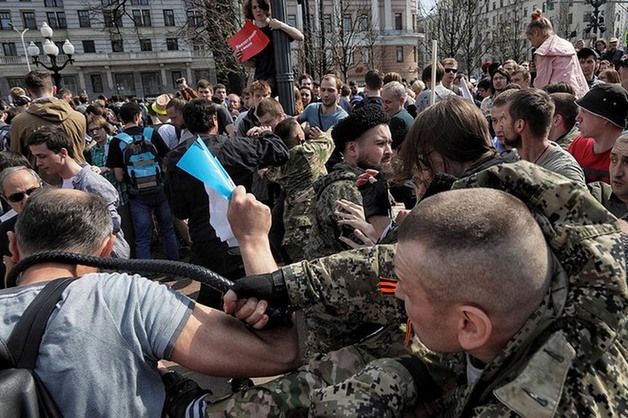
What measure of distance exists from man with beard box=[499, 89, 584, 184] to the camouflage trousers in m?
2.00

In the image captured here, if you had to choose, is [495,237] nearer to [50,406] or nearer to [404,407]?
[404,407]

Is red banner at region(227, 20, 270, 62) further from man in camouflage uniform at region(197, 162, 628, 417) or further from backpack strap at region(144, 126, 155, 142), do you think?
man in camouflage uniform at region(197, 162, 628, 417)

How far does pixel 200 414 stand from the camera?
57.1 inches

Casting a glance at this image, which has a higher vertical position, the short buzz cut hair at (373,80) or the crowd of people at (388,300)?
the short buzz cut hair at (373,80)

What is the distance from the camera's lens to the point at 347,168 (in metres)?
2.55

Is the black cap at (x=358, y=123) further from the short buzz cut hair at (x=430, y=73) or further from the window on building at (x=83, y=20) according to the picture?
the window on building at (x=83, y=20)

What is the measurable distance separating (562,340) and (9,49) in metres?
71.6

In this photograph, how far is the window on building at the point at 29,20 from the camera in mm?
56719

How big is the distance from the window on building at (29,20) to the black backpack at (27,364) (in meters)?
69.2

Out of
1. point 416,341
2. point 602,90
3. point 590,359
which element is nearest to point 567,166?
point 602,90

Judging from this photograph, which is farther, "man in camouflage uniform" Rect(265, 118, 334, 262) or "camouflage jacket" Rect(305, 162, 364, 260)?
"man in camouflage uniform" Rect(265, 118, 334, 262)

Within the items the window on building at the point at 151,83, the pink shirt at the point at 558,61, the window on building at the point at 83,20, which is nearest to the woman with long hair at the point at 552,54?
the pink shirt at the point at 558,61

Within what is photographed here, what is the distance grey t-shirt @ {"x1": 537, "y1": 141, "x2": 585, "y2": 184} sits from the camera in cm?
288

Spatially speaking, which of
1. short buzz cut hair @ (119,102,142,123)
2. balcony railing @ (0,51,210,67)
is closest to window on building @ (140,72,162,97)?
balcony railing @ (0,51,210,67)
